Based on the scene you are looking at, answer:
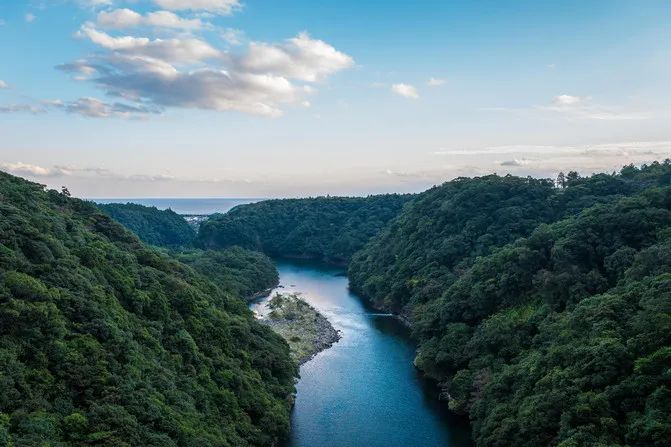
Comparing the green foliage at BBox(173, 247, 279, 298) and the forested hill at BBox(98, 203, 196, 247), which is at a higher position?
the forested hill at BBox(98, 203, 196, 247)

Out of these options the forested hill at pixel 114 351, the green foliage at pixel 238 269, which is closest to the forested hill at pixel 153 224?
the green foliage at pixel 238 269

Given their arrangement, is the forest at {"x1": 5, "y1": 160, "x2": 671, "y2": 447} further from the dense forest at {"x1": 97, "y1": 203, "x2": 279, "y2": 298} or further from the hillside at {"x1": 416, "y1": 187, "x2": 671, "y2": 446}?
the dense forest at {"x1": 97, "y1": 203, "x2": 279, "y2": 298}

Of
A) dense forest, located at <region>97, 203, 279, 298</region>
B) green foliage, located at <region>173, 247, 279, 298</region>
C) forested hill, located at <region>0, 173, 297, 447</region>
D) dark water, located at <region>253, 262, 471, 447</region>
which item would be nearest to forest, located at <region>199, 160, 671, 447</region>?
dark water, located at <region>253, 262, 471, 447</region>

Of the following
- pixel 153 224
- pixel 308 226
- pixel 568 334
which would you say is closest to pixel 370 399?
pixel 568 334

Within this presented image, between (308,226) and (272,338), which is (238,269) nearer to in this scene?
(272,338)

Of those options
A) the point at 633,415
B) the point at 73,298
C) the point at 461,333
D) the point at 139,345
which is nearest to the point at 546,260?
the point at 461,333

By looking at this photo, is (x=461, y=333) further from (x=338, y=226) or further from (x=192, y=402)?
(x=338, y=226)
